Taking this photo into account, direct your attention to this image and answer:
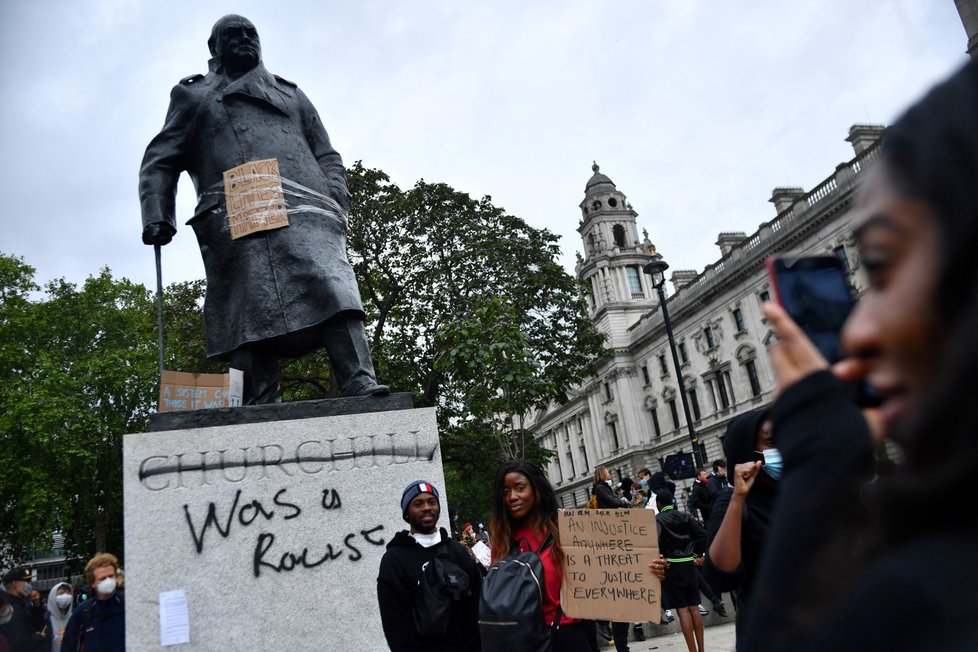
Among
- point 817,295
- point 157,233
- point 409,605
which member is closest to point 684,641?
point 409,605

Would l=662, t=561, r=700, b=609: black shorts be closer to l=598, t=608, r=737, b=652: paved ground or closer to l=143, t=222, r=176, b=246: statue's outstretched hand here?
l=598, t=608, r=737, b=652: paved ground

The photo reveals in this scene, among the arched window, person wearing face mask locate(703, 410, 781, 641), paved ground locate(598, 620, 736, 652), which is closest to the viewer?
person wearing face mask locate(703, 410, 781, 641)

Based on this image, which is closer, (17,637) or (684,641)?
(17,637)

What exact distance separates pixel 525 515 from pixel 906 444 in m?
3.08

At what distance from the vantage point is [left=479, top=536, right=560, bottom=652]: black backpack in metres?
2.93

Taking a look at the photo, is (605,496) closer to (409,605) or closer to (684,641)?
(684,641)

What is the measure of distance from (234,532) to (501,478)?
156 cm

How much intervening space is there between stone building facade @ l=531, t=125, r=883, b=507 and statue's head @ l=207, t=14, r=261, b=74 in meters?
14.6

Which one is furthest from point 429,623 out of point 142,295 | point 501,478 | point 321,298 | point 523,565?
point 142,295

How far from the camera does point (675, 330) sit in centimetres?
5212

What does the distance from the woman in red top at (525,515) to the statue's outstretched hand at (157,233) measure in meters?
2.88

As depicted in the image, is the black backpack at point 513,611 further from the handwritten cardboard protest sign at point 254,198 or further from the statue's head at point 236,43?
the statue's head at point 236,43

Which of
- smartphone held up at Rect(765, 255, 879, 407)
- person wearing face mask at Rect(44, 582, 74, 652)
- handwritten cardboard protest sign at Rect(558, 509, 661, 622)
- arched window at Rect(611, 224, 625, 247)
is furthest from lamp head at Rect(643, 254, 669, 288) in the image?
arched window at Rect(611, 224, 625, 247)

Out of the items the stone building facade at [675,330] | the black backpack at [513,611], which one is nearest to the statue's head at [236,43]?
the black backpack at [513,611]
